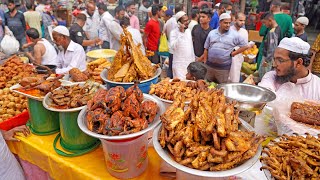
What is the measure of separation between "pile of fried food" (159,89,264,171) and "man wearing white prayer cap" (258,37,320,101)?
132 centimetres

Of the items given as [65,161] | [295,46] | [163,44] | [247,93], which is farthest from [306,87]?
[163,44]

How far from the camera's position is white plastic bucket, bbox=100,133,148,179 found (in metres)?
1.64

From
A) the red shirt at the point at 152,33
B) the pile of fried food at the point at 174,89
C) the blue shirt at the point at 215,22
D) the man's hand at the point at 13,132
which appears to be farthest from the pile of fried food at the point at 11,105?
the blue shirt at the point at 215,22

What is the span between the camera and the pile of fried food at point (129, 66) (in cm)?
219

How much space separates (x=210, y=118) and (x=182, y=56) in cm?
395

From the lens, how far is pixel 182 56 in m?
5.25

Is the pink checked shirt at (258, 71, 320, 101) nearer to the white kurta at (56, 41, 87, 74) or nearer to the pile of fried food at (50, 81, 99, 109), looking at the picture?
the pile of fried food at (50, 81, 99, 109)

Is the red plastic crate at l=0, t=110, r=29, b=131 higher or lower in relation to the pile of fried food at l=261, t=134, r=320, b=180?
lower

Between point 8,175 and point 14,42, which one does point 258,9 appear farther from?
point 8,175

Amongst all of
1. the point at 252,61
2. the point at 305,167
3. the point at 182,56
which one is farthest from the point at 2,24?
the point at 305,167

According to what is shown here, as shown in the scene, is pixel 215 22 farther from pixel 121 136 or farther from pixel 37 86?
pixel 121 136

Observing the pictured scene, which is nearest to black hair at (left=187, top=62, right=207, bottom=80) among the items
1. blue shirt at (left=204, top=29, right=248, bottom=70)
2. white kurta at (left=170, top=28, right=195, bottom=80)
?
white kurta at (left=170, top=28, right=195, bottom=80)

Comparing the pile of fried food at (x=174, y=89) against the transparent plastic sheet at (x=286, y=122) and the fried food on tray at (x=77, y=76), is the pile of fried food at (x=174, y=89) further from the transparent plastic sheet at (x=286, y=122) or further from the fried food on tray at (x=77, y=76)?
the fried food on tray at (x=77, y=76)

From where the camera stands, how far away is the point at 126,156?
5.56 ft
